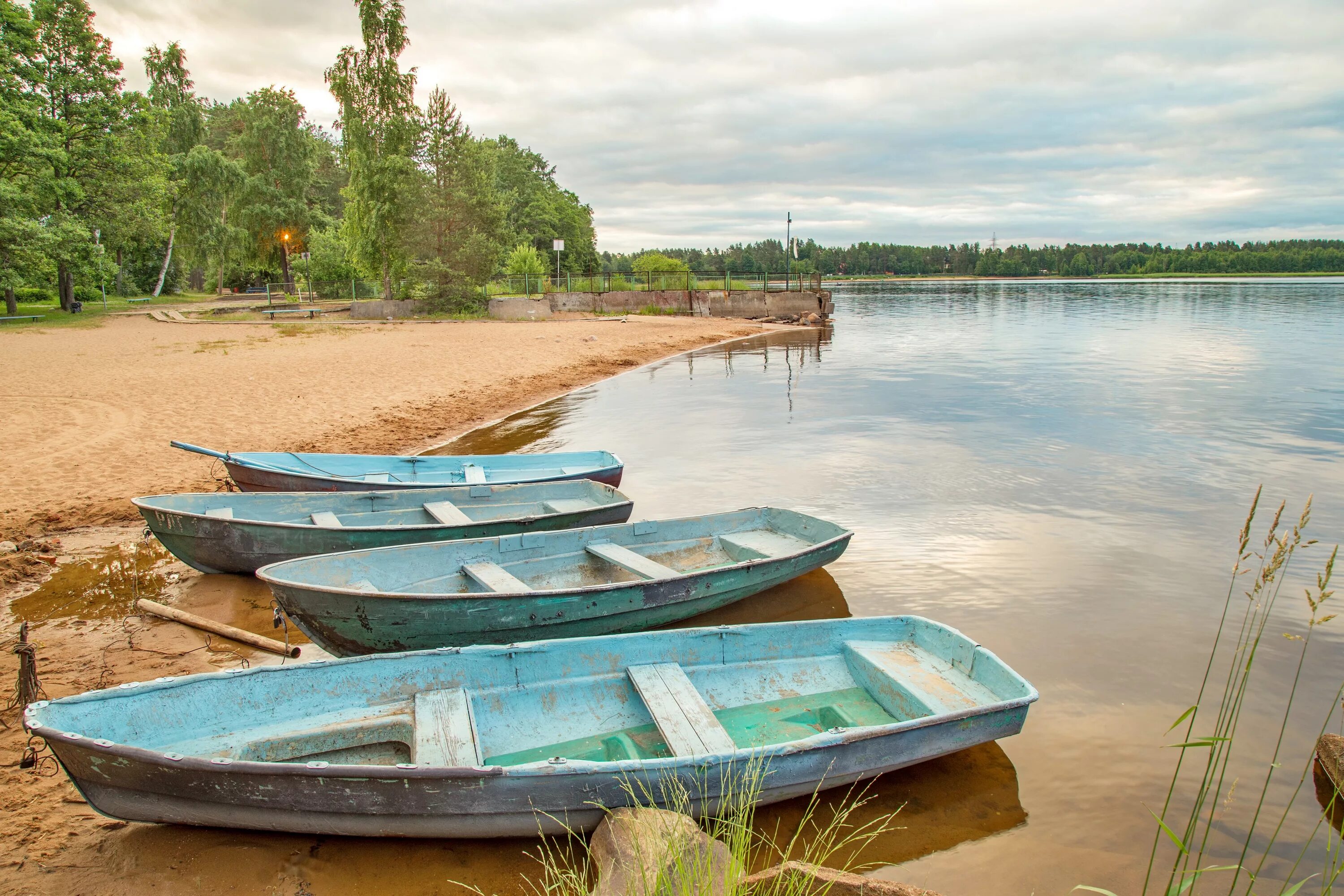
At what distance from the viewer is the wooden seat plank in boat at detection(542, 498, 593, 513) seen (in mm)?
8328

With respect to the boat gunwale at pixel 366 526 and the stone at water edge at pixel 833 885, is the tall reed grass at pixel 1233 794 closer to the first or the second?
the stone at water edge at pixel 833 885

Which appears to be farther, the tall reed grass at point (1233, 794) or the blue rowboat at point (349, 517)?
the blue rowboat at point (349, 517)

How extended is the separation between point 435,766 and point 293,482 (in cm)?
579

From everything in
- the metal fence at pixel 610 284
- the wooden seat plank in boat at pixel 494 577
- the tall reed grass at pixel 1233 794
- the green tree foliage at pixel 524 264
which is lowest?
the tall reed grass at pixel 1233 794

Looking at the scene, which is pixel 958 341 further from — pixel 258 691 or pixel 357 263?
pixel 258 691

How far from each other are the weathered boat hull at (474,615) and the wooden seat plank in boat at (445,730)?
104 cm


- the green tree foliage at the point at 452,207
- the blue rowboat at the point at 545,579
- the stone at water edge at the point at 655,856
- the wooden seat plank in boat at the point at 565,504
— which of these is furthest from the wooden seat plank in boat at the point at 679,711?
the green tree foliage at the point at 452,207

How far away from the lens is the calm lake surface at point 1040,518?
464 cm

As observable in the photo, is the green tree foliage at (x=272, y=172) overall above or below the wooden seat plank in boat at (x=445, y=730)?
above

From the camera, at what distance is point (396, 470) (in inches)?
378

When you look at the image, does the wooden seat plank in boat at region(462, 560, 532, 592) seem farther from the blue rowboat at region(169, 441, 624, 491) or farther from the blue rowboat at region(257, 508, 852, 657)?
the blue rowboat at region(169, 441, 624, 491)

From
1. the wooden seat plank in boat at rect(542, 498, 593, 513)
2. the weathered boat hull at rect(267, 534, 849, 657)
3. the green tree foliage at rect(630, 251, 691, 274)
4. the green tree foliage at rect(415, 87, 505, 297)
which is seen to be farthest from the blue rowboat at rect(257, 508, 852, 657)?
the green tree foliage at rect(630, 251, 691, 274)

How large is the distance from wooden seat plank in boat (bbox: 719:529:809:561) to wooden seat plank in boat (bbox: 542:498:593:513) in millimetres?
1558

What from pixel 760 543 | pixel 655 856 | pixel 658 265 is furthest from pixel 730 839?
pixel 658 265
